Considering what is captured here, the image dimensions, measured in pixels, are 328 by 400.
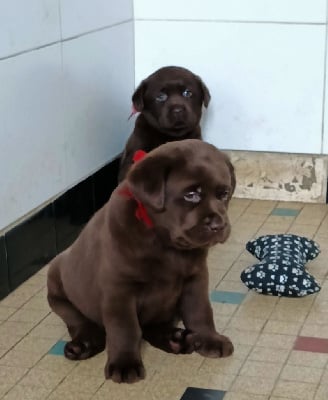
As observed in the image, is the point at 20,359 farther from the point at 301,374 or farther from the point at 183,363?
the point at 301,374

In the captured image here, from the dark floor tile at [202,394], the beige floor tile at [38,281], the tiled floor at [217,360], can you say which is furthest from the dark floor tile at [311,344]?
the beige floor tile at [38,281]

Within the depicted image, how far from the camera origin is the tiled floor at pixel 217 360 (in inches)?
92.8

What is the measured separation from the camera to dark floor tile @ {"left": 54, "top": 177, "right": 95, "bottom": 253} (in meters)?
3.35

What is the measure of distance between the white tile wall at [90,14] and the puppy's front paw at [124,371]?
1.35 metres

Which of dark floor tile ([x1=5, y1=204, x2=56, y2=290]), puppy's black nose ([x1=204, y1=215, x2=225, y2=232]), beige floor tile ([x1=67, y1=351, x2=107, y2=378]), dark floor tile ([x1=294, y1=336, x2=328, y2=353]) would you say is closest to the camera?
puppy's black nose ([x1=204, y1=215, x2=225, y2=232])

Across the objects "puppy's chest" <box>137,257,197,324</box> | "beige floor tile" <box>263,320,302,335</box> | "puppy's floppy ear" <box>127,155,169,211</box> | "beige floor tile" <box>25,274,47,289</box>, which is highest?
"puppy's floppy ear" <box>127,155,169,211</box>

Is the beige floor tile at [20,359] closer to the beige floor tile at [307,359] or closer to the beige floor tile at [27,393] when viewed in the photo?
the beige floor tile at [27,393]

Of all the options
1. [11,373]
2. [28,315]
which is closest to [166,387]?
[11,373]

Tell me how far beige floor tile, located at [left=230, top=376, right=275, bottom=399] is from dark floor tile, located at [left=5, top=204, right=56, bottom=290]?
932 mm

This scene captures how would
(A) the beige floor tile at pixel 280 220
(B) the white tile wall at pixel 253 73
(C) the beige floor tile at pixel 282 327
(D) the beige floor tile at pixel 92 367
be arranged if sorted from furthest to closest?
(B) the white tile wall at pixel 253 73
(A) the beige floor tile at pixel 280 220
(C) the beige floor tile at pixel 282 327
(D) the beige floor tile at pixel 92 367

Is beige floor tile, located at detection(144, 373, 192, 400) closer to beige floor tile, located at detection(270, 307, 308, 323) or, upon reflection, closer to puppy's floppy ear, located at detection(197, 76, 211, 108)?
beige floor tile, located at detection(270, 307, 308, 323)

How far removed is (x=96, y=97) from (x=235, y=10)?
65cm

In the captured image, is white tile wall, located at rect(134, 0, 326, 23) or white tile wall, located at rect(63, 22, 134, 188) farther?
white tile wall, located at rect(134, 0, 326, 23)

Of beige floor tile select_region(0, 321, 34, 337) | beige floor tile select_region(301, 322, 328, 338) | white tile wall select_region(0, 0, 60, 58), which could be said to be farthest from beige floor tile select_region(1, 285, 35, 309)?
beige floor tile select_region(301, 322, 328, 338)
